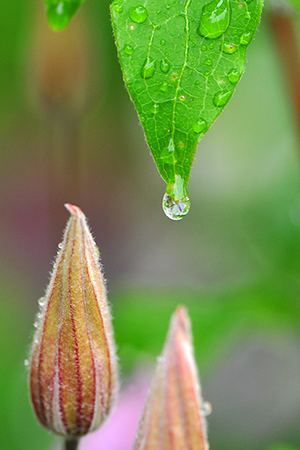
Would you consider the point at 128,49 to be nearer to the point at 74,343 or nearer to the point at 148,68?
the point at 148,68

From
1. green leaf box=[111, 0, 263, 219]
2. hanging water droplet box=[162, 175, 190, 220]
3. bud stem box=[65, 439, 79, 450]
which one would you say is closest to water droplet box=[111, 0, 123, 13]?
green leaf box=[111, 0, 263, 219]

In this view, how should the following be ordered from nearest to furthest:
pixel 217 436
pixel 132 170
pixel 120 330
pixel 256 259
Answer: pixel 120 330 < pixel 256 259 < pixel 217 436 < pixel 132 170

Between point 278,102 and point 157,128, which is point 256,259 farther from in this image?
point 157,128

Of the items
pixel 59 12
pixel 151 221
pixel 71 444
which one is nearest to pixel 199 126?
pixel 59 12

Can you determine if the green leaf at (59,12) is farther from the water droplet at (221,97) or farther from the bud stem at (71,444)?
the bud stem at (71,444)

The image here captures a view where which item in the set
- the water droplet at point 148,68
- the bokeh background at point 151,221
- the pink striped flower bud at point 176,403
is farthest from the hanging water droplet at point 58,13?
the bokeh background at point 151,221

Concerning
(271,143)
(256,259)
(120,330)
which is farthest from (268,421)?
(271,143)

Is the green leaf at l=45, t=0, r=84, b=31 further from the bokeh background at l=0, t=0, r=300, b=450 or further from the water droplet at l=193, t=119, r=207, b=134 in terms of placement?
the bokeh background at l=0, t=0, r=300, b=450
